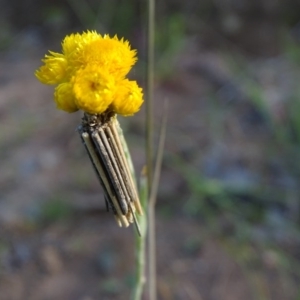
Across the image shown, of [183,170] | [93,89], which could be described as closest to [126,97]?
[93,89]

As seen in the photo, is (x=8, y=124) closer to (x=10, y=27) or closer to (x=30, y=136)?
(x=30, y=136)

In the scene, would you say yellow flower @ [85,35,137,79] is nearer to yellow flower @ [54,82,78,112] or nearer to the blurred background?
yellow flower @ [54,82,78,112]

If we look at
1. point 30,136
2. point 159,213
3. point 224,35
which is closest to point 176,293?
point 159,213

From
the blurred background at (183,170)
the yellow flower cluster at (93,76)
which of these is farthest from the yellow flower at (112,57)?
the blurred background at (183,170)

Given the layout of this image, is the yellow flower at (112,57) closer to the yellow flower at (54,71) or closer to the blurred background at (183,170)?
the yellow flower at (54,71)

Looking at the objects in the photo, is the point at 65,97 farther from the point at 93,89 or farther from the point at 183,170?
the point at 183,170
